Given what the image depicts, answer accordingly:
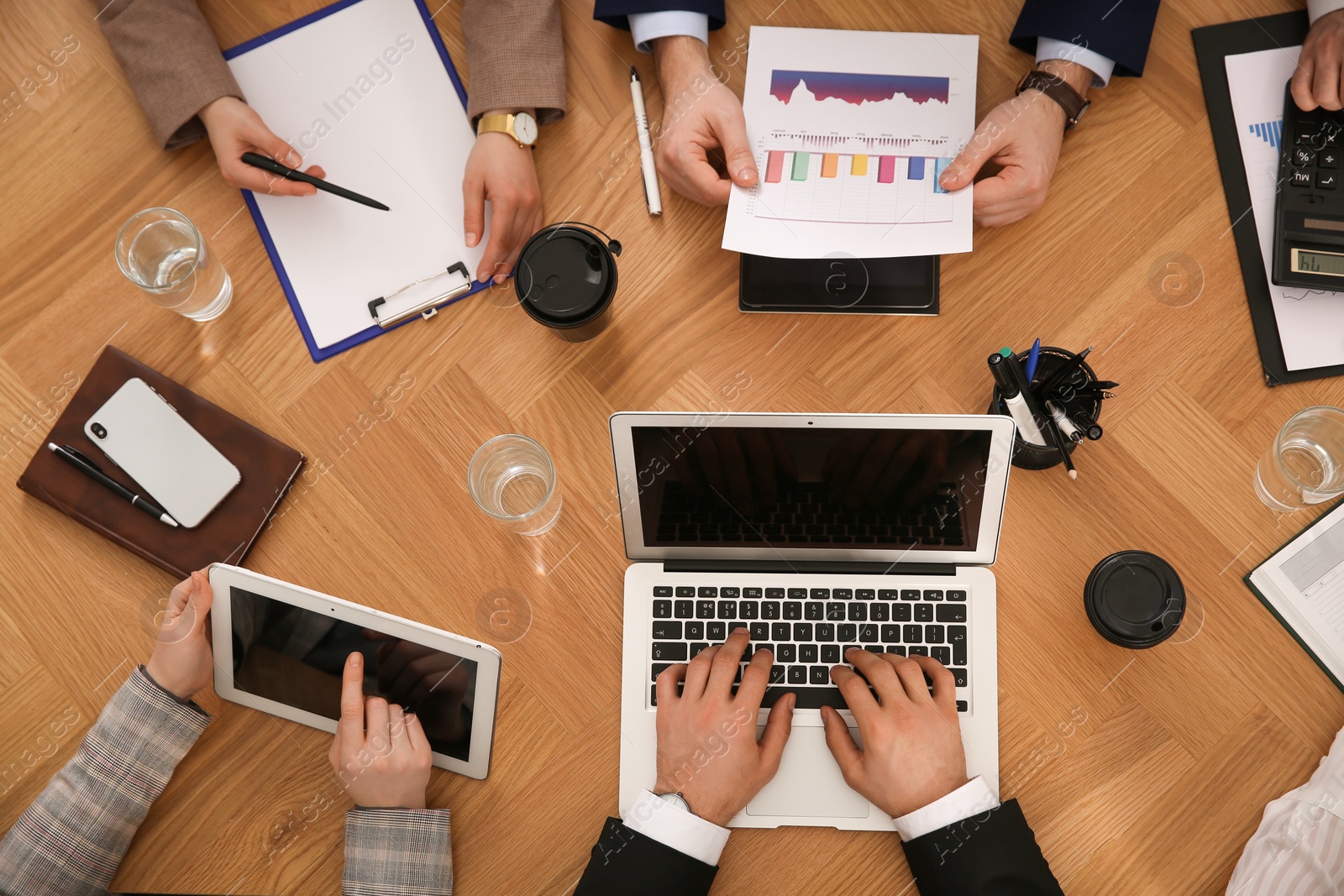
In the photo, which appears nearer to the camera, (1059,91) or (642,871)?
(642,871)

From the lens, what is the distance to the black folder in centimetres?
102

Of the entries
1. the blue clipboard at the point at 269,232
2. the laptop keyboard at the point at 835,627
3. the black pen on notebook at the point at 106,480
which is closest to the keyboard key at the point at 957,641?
the laptop keyboard at the point at 835,627

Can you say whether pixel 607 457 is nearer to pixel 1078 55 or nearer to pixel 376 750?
pixel 376 750

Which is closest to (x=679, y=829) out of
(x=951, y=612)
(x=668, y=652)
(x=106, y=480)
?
(x=668, y=652)

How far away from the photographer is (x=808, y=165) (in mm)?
1060

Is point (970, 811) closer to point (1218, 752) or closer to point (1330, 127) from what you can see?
point (1218, 752)

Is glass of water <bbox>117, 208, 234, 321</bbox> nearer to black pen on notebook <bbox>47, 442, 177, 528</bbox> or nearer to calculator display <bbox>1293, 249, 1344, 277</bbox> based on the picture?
black pen on notebook <bbox>47, 442, 177, 528</bbox>

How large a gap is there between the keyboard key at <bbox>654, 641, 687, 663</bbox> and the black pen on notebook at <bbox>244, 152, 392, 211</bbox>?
2.22 feet

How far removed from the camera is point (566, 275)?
983 mm

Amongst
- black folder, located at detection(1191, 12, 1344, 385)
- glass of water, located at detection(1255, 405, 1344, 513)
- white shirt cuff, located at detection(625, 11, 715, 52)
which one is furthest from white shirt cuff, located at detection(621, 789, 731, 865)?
white shirt cuff, located at detection(625, 11, 715, 52)

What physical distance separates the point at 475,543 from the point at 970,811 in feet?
2.16

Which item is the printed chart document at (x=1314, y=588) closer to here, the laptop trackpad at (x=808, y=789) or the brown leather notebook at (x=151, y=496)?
the laptop trackpad at (x=808, y=789)

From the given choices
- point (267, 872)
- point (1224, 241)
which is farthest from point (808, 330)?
point (267, 872)

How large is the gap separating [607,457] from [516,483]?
13 centimetres
